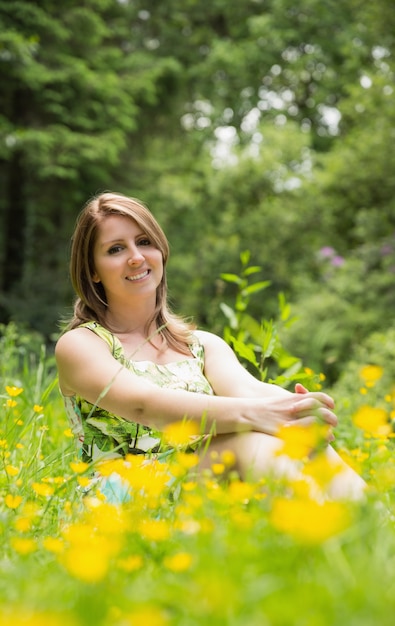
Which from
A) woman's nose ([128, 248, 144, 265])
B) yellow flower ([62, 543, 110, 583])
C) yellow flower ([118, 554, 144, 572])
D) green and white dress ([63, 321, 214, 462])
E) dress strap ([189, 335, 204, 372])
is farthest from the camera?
dress strap ([189, 335, 204, 372])

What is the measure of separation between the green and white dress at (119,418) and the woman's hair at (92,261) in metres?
0.13

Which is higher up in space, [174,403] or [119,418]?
[174,403]

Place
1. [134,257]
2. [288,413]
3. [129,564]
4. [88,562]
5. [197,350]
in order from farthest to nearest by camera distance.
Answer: [197,350]
[134,257]
[288,413]
[129,564]
[88,562]

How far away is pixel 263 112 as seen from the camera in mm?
13984

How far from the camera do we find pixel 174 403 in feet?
5.98

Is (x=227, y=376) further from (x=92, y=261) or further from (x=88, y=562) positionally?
(x=88, y=562)

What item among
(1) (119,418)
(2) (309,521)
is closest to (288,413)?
(1) (119,418)

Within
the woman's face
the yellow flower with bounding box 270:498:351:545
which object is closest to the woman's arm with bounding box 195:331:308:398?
the woman's face

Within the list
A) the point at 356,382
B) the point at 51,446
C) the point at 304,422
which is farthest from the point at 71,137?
the point at 304,422

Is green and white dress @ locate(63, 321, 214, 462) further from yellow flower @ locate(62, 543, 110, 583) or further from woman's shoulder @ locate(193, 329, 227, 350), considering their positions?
yellow flower @ locate(62, 543, 110, 583)

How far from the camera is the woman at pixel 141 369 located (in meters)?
1.81

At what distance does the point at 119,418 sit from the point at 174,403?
0.89 ft

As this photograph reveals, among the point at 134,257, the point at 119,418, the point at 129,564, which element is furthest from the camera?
the point at 134,257

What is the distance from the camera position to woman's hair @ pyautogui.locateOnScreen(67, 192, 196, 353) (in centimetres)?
219
